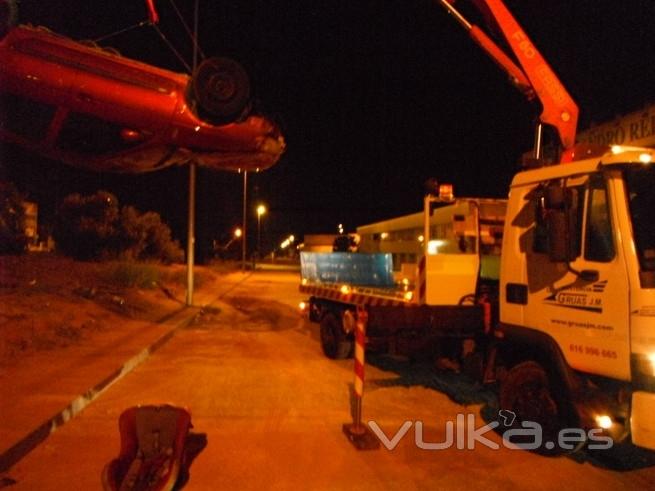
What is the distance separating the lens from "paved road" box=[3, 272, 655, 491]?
563 centimetres

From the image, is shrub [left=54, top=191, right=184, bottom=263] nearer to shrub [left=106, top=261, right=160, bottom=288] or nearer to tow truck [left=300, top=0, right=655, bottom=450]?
shrub [left=106, top=261, right=160, bottom=288]

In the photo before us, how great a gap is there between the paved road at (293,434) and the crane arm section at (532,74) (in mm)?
3537

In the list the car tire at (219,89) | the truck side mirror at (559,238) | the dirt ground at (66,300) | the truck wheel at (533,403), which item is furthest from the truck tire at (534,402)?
the dirt ground at (66,300)

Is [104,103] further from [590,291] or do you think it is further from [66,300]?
[66,300]

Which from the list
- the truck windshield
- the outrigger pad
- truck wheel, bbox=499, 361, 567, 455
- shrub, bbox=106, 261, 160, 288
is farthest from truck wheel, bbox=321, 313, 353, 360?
shrub, bbox=106, 261, 160, 288

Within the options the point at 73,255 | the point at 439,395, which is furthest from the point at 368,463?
the point at 73,255

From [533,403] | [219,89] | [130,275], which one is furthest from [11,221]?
[533,403]

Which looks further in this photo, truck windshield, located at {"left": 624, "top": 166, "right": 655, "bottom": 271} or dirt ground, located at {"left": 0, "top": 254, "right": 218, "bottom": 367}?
dirt ground, located at {"left": 0, "top": 254, "right": 218, "bottom": 367}

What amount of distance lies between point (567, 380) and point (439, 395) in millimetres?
3274

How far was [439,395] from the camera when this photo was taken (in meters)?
8.88

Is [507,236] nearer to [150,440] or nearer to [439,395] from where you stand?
[439,395]

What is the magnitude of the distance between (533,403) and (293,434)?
2.39 m

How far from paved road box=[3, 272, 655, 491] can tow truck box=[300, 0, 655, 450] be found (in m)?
0.65

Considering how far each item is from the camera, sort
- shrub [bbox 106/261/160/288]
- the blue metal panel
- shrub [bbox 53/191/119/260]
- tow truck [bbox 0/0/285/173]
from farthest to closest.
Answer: shrub [bbox 53/191/119/260]
shrub [bbox 106/261/160/288]
the blue metal panel
tow truck [bbox 0/0/285/173]
